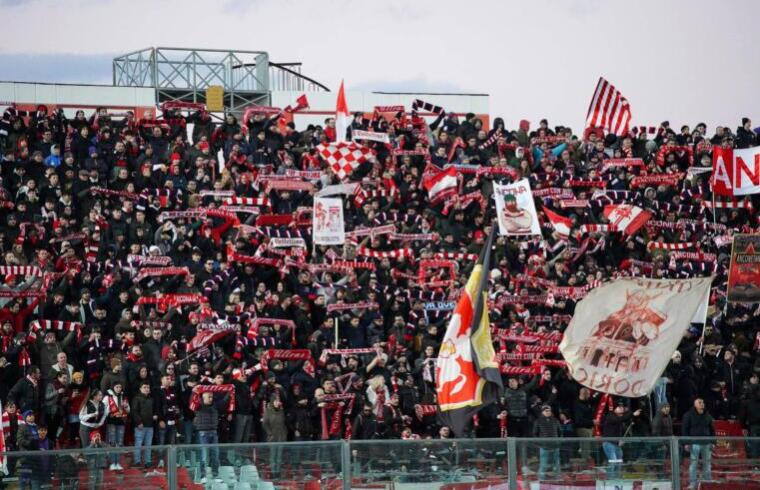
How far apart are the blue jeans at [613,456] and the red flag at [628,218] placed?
1369 centimetres

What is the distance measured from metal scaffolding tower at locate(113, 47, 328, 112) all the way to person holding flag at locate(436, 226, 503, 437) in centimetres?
2429

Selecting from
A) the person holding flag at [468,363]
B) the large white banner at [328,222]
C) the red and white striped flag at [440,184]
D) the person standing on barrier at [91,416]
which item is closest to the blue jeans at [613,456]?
the person holding flag at [468,363]

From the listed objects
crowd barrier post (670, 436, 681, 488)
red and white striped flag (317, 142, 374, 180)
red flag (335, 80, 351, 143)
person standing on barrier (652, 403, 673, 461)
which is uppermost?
red flag (335, 80, 351, 143)

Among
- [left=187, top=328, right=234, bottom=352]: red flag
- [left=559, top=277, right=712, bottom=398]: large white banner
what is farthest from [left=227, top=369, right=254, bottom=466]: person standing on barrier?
[left=559, top=277, right=712, bottom=398]: large white banner

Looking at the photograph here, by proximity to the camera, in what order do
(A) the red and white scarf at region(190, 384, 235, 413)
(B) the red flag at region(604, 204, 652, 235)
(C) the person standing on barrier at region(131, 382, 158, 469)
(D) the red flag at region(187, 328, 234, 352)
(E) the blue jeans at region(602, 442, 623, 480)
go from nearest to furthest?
1. (E) the blue jeans at region(602, 442, 623, 480)
2. (C) the person standing on barrier at region(131, 382, 158, 469)
3. (A) the red and white scarf at region(190, 384, 235, 413)
4. (D) the red flag at region(187, 328, 234, 352)
5. (B) the red flag at region(604, 204, 652, 235)

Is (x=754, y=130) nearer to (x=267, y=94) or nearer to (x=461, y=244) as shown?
(x=461, y=244)

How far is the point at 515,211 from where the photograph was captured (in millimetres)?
32531

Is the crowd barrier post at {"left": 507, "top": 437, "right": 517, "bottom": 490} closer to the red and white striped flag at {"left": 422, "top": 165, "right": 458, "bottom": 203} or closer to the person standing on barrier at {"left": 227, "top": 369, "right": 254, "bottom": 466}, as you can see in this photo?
the person standing on barrier at {"left": 227, "top": 369, "right": 254, "bottom": 466}

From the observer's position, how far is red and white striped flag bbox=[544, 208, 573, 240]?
3259 centimetres

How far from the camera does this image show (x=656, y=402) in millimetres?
27844

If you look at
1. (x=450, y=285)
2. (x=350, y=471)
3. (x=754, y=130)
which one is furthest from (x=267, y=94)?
(x=350, y=471)

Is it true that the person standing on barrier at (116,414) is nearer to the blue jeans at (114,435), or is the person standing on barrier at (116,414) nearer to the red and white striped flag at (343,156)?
the blue jeans at (114,435)

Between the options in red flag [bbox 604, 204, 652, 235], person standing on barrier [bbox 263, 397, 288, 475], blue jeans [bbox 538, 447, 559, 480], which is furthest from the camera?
red flag [bbox 604, 204, 652, 235]

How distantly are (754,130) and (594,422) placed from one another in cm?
1289
